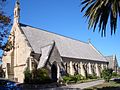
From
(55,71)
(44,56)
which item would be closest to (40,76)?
(44,56)

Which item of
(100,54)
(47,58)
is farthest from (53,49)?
(100,54)

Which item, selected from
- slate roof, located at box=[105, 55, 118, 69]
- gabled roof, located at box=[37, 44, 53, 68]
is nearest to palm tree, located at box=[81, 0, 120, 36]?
gabled roof, located at box=[37, 44, 53, 68]

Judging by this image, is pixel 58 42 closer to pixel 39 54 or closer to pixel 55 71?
pixel 39 54

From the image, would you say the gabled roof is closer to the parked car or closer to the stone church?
the stone church

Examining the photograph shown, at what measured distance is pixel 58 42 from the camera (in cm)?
6134

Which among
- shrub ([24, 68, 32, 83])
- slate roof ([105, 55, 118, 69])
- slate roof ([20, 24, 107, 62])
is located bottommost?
shrub ([24, 68, 32, 83])

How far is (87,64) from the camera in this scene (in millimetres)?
67562

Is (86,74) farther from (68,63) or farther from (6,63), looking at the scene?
(6,63)

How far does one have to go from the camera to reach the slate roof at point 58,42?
2068 inches

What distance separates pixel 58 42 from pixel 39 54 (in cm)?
1312

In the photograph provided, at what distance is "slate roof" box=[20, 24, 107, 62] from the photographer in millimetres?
52519

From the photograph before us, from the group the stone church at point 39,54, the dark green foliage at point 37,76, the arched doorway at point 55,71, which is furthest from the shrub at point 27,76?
the arched doorway at point 55,71

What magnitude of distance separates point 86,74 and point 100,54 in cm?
1810

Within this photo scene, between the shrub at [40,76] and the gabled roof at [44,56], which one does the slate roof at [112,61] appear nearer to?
the gabled roof at [44,56]
